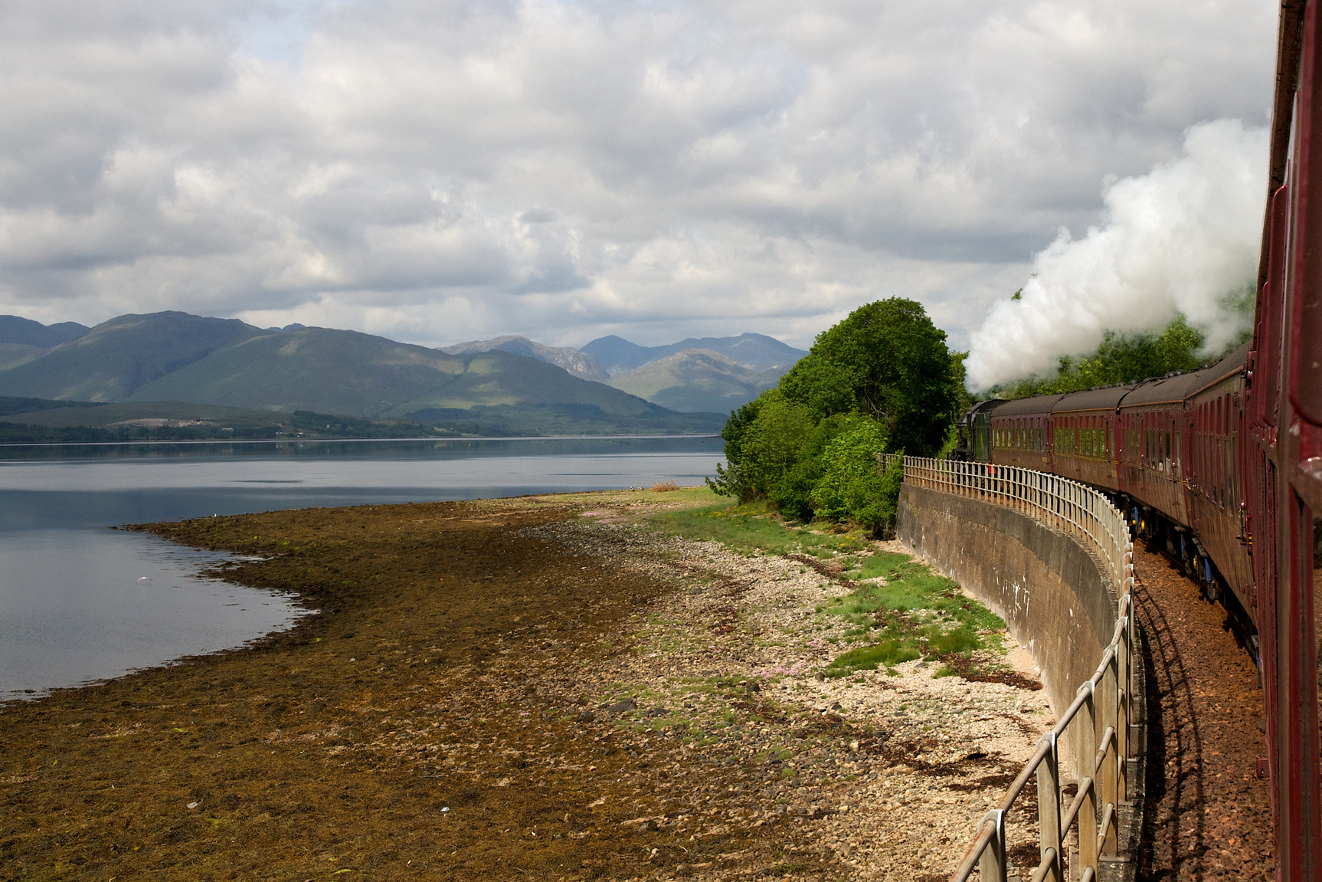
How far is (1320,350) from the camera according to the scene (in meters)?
2.39

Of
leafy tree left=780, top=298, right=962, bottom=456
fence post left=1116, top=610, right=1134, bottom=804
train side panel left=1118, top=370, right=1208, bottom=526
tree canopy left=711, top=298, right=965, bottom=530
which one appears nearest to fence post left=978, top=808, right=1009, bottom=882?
fence post left=1116, top=610, right=1134, bottom=804

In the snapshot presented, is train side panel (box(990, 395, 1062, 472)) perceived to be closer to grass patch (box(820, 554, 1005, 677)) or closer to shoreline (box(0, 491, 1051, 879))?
grass patch (box(820, 554, 1005, 677))

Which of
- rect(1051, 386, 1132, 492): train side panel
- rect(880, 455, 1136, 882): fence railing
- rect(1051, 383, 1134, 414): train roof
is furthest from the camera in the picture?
rect(1051, 383, 1134, 414): train roof

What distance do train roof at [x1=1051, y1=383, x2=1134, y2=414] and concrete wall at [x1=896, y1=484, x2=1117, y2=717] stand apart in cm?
427

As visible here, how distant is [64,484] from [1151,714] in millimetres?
138739

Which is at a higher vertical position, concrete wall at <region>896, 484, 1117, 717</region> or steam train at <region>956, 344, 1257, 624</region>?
steam train at <region>956, 344, 1257, 624</region>

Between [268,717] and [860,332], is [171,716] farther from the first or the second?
[860,332]

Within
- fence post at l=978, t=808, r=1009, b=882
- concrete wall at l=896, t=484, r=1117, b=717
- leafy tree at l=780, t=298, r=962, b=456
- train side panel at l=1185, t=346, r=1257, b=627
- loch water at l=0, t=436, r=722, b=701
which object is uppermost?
leafy tree at l=780, t=298, r=962, b=456

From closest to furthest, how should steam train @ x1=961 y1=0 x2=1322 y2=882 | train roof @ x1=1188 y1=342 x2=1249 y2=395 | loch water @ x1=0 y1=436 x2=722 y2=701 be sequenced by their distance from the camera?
1. steam train @ x1=961 y1=0 x2=1322 y2=882
2. train roof @ x1=1188 y1=342 x2=1249 y2=395
3. loch water @ x1=0 y1=436 x2=722 y2=701

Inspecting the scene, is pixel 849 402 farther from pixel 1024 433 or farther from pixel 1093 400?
pixel 1093 400

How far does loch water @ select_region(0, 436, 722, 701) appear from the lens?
106 feet

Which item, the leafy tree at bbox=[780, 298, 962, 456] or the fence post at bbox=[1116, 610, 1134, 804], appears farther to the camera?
the leafy tree at bbox=[780, 298, 962, 456]

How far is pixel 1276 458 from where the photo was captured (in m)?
3.14

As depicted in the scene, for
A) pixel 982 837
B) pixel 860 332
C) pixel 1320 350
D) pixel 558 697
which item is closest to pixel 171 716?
pixel 558 697
